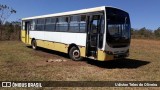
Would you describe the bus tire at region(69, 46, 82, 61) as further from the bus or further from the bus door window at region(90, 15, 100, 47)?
the bus door window at region(90, 15, 100, 47)

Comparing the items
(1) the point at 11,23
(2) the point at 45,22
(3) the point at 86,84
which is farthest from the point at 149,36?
(3) the point at 86,84

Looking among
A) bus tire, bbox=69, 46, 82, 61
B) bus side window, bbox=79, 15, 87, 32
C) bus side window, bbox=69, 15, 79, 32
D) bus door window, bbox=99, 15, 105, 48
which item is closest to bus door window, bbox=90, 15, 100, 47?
bus door window, bbox=99, 15, 105, 48

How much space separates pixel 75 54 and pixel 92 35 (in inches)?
86.3

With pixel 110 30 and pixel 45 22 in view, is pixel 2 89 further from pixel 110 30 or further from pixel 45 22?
pixel 45 22

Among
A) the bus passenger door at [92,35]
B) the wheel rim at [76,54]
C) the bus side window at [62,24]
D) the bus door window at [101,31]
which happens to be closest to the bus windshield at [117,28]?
the bus door window at [101,31]

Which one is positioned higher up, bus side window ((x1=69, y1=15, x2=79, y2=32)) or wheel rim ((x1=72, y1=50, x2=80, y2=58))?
bus side window ((x1=69, y1=15, x2=79, y2=32))

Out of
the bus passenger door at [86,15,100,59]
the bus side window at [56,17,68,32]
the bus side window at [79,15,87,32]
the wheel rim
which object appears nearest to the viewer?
the bus passenger door at [86,15,100,59]

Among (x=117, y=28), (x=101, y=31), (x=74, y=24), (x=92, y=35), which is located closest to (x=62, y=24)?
(x=74, y=24)

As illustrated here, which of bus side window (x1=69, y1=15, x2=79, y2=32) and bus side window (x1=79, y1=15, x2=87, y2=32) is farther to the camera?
bus side window (x1=69, y1=15, x2=79, y2=32)

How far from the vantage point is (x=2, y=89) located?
9102mm

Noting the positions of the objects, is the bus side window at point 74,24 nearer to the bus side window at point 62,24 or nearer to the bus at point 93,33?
the bus at point 93,33

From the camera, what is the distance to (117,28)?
14344mm

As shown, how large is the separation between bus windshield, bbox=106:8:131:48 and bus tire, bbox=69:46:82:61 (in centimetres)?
286

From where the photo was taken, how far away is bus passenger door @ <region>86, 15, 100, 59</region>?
14414 millimetres
